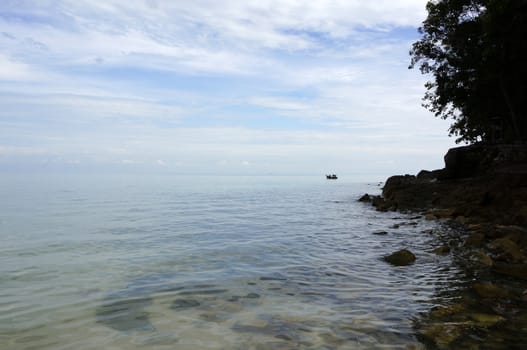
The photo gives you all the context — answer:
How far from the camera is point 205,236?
51.2 ft

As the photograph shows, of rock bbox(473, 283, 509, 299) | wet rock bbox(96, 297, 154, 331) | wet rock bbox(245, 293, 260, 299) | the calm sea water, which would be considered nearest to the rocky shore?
rock bbox(473, 283, 509, 299)

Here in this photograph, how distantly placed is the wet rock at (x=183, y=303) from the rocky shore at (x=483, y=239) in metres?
3.88

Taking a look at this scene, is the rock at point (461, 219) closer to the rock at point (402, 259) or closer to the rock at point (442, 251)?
the rock at point (442, 251)

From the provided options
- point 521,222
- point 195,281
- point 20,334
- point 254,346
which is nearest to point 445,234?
point 521,222

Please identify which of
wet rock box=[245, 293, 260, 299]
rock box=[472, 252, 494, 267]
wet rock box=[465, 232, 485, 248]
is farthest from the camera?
wet rock box=[465, 232, 485, 248]

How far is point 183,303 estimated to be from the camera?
23.7ft

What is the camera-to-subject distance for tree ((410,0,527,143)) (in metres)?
20.7

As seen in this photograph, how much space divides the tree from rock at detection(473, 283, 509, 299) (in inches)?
661

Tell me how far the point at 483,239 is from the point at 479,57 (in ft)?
55.8

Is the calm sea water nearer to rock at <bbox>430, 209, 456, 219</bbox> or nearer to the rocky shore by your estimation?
the rocky shore

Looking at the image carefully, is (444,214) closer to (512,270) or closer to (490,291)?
(512,270)

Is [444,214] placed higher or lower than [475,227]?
higher

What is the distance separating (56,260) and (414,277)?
9.76 m

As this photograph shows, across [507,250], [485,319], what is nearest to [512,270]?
[507,250]
